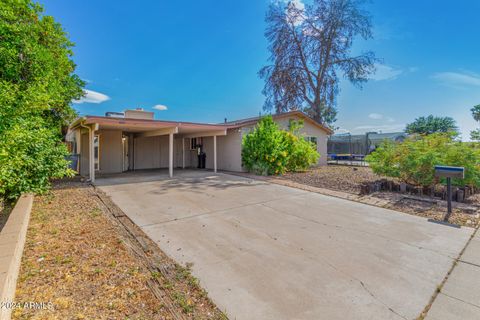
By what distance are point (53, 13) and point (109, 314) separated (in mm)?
11707

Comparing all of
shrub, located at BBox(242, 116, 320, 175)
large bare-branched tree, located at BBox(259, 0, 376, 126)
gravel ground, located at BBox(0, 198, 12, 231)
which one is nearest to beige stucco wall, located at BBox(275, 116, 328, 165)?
shrub, located at BBox(242, 116, 320, 175)

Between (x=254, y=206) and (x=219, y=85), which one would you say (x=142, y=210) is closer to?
(x=254, y=206)

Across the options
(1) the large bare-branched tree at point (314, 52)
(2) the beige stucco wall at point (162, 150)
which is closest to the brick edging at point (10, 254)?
(2) the beige stucco wall at point (162, 150)

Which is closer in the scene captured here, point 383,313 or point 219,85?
point 383,313

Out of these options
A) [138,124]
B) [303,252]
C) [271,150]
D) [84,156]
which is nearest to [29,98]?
[138,124]

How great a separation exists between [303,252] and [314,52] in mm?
21242

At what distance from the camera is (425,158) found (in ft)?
21.5

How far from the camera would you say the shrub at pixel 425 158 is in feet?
20.6

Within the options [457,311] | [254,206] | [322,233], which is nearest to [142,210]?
[254,206]

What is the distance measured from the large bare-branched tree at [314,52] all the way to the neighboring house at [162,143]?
5.86 m

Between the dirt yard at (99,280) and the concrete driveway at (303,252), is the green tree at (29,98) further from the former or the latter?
the concrete driveway at (303,252)

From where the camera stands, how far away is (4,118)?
360 cm

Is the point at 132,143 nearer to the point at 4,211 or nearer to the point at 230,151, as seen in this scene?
the point at 230,151

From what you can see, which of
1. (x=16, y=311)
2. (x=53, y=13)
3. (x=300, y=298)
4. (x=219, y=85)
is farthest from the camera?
(x=219, y=85)
